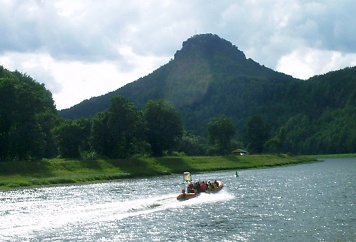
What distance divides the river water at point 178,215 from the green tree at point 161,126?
6612 centimetres

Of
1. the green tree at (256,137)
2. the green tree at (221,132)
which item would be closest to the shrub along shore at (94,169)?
the green tree at (221,132)

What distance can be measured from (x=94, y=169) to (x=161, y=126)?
129 ft

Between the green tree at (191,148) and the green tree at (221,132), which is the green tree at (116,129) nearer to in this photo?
the green tree at (221,132)

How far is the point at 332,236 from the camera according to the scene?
34.5 meters

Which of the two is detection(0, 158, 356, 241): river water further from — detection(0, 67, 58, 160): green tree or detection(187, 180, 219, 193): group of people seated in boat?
detection(0, 67, 58, 160): green tree

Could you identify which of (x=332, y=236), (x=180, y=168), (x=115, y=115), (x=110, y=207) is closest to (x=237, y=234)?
(x=332, y=236)

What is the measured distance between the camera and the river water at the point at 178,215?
1421 inches

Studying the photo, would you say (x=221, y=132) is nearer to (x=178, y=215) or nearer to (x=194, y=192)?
(x=194, y=192)

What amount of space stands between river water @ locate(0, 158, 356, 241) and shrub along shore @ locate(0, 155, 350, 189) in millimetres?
15076

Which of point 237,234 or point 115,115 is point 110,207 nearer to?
point 237,234

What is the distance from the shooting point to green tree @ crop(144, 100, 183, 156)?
442 feet

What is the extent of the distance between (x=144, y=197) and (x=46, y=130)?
73.3 metres

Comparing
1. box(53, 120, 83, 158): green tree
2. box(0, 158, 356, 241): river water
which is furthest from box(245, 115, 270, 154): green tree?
box(0, 158, 356, 241): river water

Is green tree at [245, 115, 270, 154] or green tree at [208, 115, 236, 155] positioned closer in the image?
green tree at [208, 115, 236, 155]
